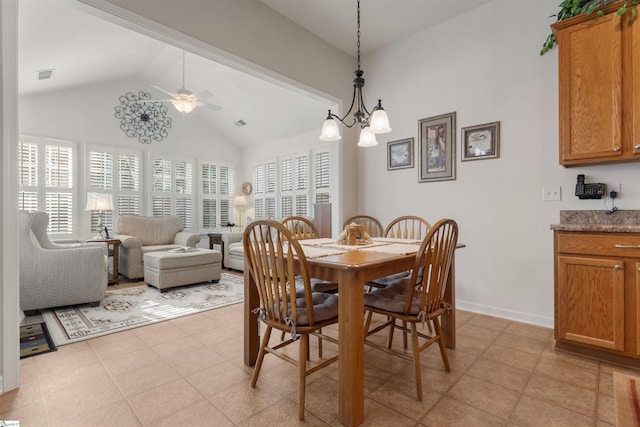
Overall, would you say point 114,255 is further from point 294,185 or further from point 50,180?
point 294,185

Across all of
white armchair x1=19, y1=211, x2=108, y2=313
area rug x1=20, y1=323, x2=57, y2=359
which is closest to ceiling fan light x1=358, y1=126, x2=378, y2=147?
area rug x1=20, y1=323, x2=57, y2=359

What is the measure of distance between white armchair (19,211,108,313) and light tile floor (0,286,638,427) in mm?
1090

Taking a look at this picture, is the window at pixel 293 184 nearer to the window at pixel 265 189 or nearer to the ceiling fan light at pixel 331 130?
the window at pixel 265 189

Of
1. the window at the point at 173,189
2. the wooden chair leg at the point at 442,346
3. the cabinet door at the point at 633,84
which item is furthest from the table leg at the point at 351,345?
the window at the point at 173,189

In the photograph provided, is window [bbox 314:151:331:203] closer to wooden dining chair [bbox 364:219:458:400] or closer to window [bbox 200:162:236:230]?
window [bbox 200:162:236:230]

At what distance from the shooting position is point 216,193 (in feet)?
22.6

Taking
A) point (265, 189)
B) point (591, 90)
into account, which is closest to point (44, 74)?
point (265, 189)

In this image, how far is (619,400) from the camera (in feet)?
3.68

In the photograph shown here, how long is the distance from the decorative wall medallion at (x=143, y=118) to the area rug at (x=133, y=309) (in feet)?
9.88

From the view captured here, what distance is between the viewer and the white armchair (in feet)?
9.61

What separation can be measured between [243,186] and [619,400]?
6824mm

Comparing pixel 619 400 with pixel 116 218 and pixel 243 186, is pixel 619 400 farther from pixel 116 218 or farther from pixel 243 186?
pixel 243 186

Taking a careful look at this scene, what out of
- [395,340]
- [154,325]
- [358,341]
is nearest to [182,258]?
[154,325]

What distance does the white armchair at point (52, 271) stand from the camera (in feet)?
9.61
